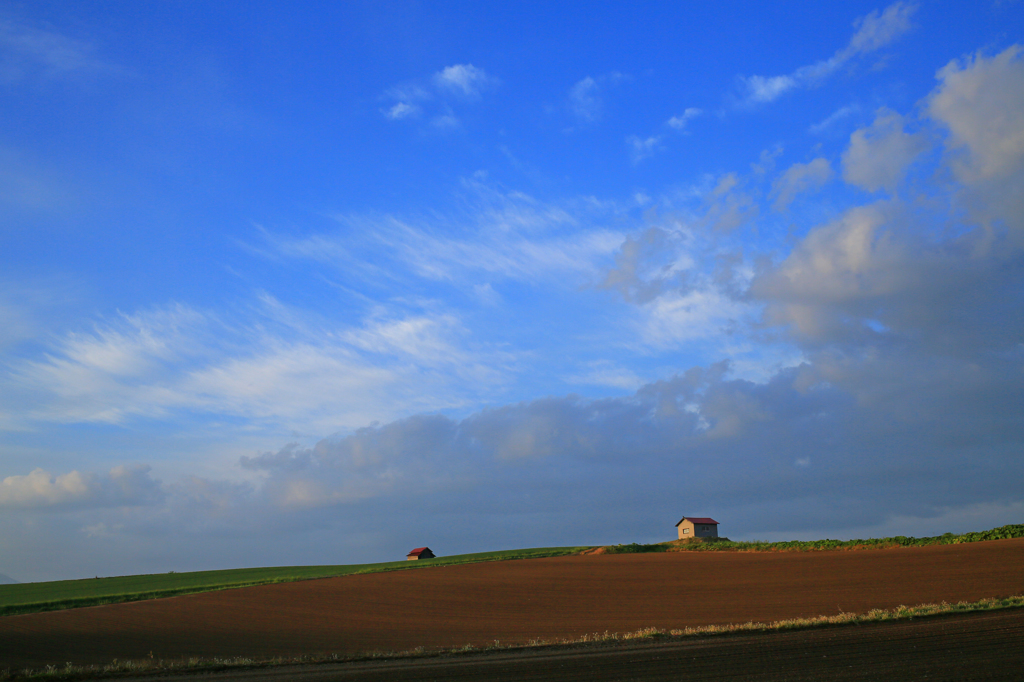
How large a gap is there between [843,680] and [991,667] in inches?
138

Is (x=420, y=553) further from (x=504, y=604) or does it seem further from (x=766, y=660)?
(x=766, y=660)

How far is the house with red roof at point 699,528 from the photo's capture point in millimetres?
73812

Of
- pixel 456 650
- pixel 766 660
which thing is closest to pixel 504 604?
pixel 456 650

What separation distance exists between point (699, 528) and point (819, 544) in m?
28.0

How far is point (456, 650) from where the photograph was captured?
65.2ft

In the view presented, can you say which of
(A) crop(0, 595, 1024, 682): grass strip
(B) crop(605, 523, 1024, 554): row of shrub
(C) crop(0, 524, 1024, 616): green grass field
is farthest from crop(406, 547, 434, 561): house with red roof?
(A) crop(0, 595, 1024, 682): grass strip

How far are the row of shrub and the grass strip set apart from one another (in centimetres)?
2358

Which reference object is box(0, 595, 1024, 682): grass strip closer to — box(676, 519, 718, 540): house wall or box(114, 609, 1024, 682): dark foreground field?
box(114, 609, 1024, 682): dark foreground field

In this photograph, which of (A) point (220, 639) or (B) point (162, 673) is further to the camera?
(A) point (220, 639)

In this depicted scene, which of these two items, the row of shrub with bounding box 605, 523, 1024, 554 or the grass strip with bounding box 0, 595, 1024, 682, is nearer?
the grass strip with bounding box 0, 595, 1024, 682

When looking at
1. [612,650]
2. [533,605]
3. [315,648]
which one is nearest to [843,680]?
[612,650]

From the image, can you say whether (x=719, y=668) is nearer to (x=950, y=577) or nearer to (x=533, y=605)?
(x=533, y=605)

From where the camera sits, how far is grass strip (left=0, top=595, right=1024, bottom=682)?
18.7m

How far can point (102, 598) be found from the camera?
43.0 metres
